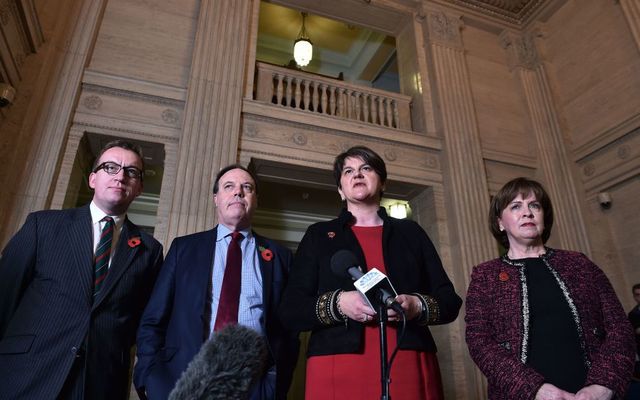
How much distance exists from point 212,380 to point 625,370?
1738 millimetres

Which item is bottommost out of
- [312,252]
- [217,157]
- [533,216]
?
[312,252]

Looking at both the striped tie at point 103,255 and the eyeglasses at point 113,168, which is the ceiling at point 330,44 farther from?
the striped tie at point 103,255

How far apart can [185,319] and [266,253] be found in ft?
1.77

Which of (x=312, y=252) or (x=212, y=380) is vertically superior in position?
(x=312, y=252)

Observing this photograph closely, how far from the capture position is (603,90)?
257 inches

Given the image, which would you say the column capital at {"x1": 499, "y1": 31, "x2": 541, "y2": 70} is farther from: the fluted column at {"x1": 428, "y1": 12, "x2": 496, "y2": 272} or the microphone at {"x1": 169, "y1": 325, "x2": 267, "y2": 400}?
the microphone at {"x1": 169, "y1": 325, "x2": 267, "y2": 400}

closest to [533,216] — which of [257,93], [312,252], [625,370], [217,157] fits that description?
[625,370]

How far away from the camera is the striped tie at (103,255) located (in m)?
1.88

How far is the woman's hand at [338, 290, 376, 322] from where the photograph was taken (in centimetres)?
146

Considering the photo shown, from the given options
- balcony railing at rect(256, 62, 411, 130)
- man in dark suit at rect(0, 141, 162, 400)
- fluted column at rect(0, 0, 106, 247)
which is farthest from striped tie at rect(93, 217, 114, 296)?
balcony railing at rect(256, 62, 411, 130)

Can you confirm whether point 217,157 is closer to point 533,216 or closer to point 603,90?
point 533,216

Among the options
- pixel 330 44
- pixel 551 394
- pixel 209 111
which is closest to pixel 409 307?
pixel 551 394

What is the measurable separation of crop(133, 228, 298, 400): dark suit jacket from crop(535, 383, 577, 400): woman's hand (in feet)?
3.63

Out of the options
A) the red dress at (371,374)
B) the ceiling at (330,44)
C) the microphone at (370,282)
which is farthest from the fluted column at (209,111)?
the microphone at (370,282)
